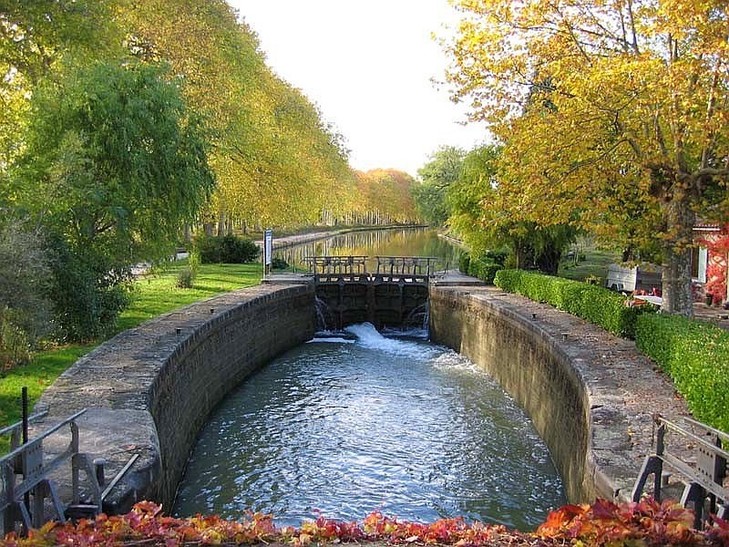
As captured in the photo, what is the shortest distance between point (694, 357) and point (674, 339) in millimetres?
1289

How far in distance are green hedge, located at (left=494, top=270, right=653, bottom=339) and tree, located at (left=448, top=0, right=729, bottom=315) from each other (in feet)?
3.43

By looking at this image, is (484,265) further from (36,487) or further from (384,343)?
(36,487)

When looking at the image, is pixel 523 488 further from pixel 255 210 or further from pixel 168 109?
pixel 255 210

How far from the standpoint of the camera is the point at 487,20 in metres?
Result: 13.7

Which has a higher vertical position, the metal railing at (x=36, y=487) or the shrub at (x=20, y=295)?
the shrub at (x=20, y=295)

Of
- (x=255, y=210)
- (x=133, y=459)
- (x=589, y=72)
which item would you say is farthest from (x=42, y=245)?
(x=255, y=210)

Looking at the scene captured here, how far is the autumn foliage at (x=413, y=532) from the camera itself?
4402mm

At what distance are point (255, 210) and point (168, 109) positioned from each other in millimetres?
13669

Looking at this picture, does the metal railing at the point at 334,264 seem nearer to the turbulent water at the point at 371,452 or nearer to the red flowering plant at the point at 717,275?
the turbulent water at the point at 371,452

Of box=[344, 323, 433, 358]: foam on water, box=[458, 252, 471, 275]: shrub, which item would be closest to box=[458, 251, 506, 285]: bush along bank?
box=[458, 252, 471, 275]: shrub

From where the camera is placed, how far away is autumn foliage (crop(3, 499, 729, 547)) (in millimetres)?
4402

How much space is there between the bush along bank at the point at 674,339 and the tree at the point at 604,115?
1153mm

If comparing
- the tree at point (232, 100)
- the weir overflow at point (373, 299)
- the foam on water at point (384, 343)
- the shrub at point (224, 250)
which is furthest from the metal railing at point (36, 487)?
the shrub at point (224, 250)

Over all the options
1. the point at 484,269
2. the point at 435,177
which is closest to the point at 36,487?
the point at 484,269
